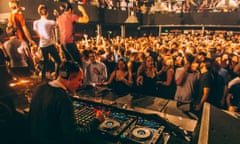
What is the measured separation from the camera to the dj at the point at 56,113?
1441 millimetres

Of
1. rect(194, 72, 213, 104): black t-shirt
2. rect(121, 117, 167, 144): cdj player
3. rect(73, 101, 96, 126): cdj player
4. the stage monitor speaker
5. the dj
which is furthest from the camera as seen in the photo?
rect(194, 72, 213, 104): black t-shirt

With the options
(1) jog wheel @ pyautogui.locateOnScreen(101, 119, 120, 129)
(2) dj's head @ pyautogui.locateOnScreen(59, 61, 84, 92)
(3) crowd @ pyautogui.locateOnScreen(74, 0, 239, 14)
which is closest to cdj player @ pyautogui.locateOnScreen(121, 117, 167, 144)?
(1) jog wheel @ pyautogui.locateOnScreen(101, 119, 120, 129)

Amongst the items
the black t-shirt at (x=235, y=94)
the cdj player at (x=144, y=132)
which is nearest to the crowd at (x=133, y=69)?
the black t-shirt at (x=235, y=94)

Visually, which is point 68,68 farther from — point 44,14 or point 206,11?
point 206,11

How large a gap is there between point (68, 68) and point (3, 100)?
128cm

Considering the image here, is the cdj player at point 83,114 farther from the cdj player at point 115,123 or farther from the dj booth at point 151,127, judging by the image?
the cdj player at point 115,123

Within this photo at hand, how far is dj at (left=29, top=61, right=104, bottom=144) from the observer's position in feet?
4.73

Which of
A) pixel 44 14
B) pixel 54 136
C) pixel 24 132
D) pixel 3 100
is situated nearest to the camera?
pixel 54 136

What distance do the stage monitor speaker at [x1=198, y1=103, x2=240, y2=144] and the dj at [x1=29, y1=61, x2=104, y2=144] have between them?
2.73 ft

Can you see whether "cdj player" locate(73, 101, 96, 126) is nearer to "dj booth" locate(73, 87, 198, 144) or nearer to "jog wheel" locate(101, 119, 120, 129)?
"dj booth" locate(73, 87, 198, 144)

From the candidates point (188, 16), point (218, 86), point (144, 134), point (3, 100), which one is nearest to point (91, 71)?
point (3, 100)

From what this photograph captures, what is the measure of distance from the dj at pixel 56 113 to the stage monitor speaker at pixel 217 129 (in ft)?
2.73

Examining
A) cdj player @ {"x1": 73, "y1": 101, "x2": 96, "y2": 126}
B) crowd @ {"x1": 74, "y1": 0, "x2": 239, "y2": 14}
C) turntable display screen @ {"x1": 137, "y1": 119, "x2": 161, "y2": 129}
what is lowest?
turntable display screen @ {"x1": 137, "y1": 119, "x2": 161, "y2": 129}

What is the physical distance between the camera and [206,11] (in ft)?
45.3
